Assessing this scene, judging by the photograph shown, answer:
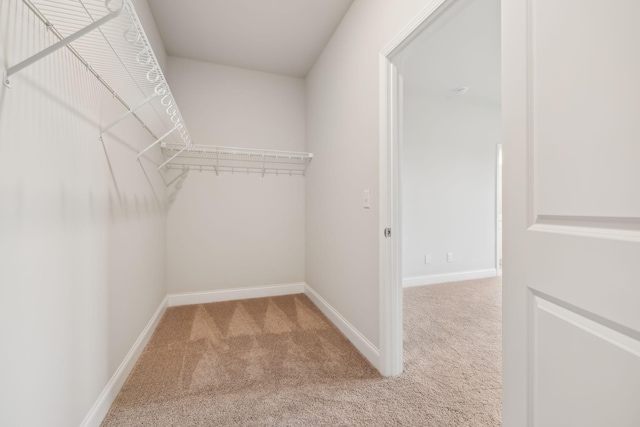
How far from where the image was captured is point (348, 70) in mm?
1985

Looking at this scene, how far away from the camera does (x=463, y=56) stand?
8.01 feet

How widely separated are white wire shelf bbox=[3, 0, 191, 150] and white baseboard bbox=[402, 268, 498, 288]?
10.3ft

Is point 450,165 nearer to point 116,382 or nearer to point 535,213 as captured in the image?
point 535,213

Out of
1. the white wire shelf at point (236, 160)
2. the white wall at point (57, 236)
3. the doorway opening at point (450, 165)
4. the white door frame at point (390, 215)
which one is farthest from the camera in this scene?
the doorway opening at point (450, 165)

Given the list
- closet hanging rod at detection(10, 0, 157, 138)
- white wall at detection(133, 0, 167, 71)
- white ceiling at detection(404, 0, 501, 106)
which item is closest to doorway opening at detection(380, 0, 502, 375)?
white ceiling at detection(404, 0, 501, 106)

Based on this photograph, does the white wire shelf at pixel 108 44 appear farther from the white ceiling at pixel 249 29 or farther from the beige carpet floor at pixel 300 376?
the beige carpet floor at pixel 300 376

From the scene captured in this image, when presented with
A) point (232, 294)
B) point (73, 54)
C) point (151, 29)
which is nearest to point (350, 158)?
point (73, 54)

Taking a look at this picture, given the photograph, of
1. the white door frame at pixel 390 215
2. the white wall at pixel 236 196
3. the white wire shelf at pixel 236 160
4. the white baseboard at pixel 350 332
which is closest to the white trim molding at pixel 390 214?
the white door frame at pixel 390 215

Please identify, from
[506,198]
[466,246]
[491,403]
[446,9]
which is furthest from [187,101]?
[466,246]

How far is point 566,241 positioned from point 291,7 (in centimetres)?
226

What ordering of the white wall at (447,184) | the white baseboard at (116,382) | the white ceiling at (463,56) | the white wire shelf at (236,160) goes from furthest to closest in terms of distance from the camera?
1. the white wall at (447,184)
2. the white wire shelf at (236,160)
3. the white ceiling at (463,56)
4. the white baseboard at (116,382)

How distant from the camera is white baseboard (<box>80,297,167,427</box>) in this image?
1.17 metres

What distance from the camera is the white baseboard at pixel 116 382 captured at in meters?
1.17

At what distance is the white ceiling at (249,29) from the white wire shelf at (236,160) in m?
0.93
